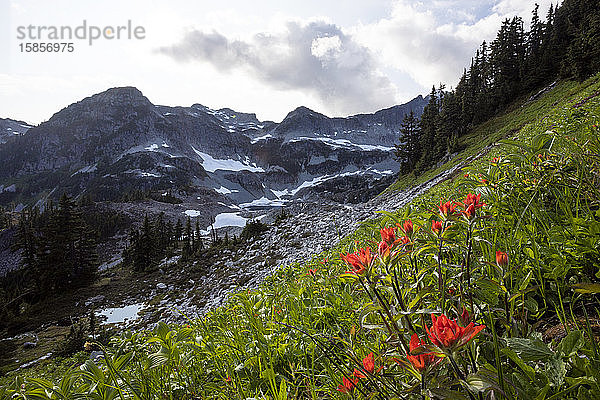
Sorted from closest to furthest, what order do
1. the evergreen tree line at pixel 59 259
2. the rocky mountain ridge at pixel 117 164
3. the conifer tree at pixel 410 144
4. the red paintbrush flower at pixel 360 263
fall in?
1. the red paintbrush flower at pixel 360 263
2. the evergreen tree line at pixel 59 259
3. the conifer tree at pixel 410 144
4. the rocky mountain ridge at pixel 117 164

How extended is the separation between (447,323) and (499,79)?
219 feet

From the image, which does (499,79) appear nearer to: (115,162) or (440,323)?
(440,323)

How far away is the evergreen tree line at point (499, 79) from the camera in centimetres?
4456

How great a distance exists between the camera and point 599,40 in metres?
33.0

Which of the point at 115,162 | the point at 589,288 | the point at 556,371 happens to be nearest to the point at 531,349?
the point at 556,371

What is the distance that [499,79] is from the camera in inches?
2058

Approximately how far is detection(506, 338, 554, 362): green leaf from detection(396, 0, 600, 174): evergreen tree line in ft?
138

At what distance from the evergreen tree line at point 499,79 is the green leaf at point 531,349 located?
4196 centimetres

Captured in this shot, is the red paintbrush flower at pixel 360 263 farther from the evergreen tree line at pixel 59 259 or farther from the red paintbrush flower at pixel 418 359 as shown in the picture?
the evergreen tree line at pixel 59 259

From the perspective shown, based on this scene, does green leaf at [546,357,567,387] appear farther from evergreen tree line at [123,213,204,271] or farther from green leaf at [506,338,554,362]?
evergreen tree line at [123,213,204,271]

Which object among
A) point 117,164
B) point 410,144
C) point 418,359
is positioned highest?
point 410,144

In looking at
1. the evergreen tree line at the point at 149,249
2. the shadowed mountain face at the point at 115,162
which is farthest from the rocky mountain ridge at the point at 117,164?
the evergreen tree line at the point at 149,249

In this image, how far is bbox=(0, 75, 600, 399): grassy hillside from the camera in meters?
0.80

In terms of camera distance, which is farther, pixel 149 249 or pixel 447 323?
pixel 149 249
